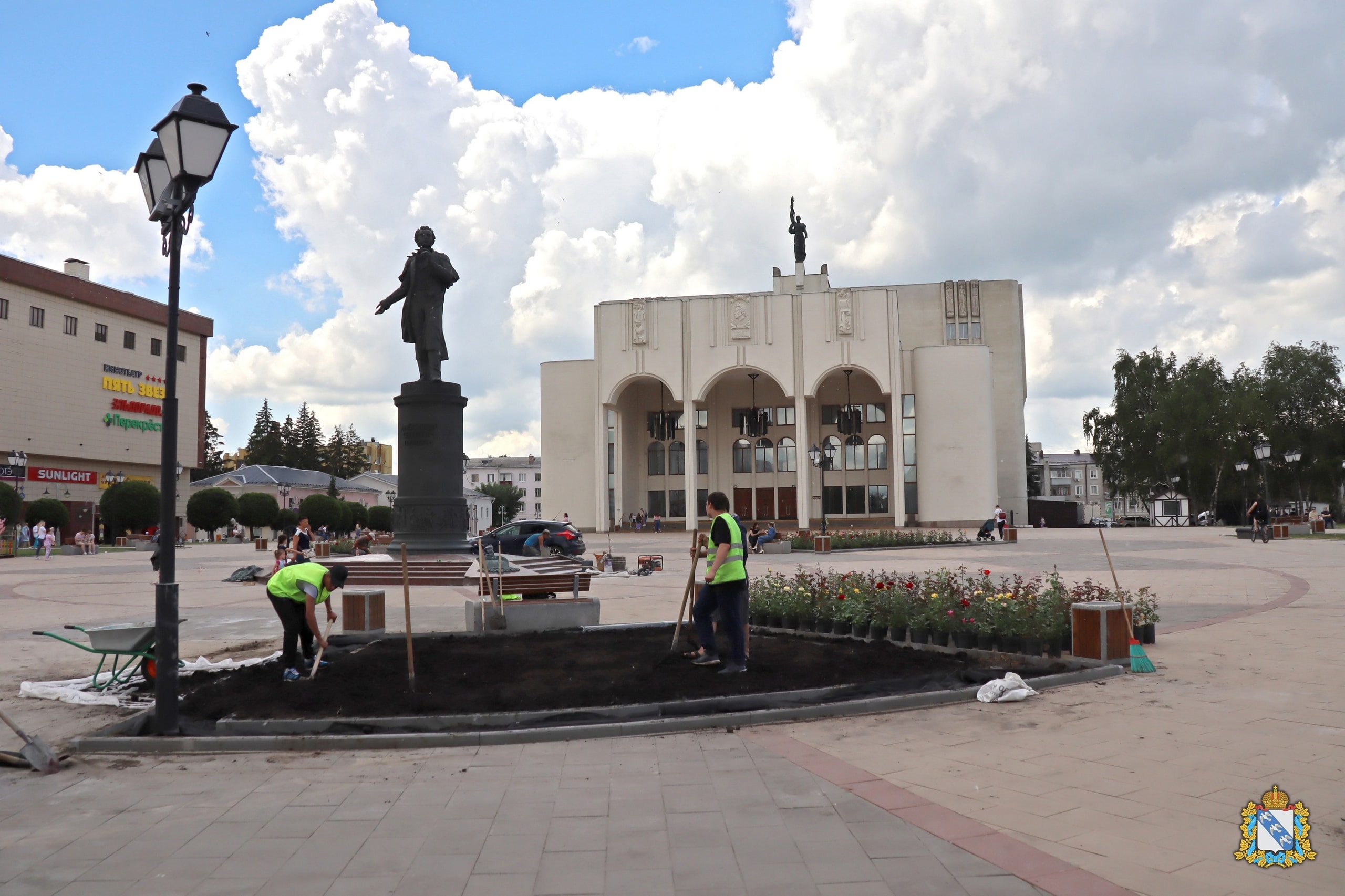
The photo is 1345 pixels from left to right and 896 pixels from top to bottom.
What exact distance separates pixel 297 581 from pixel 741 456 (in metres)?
55.2

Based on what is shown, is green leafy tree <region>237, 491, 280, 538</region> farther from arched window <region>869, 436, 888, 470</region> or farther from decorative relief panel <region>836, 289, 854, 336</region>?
arched window <region>869, 436, 888, 470</region>

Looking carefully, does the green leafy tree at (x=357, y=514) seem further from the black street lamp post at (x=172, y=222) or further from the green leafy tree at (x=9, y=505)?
the black street lamp post at (x=172, y=222)

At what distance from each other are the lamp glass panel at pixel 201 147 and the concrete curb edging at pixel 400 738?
4.01 m

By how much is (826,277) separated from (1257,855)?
70383 mm

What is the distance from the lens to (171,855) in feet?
13.4

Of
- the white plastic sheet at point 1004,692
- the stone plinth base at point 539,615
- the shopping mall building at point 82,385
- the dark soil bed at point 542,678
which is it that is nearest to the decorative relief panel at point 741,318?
the shopping mall building at point 82,385

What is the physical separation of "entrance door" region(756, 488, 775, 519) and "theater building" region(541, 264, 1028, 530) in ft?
0.53

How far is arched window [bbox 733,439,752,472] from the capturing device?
62.2 m

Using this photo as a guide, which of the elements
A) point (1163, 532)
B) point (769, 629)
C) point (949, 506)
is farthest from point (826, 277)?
point (769, 629)

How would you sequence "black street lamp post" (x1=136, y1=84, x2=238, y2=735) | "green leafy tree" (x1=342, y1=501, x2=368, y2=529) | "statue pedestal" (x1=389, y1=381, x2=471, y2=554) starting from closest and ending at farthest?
"black street lamp post" (x1=136, y1=84, x2=238, y2=735), "statue pedestal" (x1=389, y1=381, x2=471, y2=554), "green leafy tree" (x1=342, y1=501, x2=368, y2=529)

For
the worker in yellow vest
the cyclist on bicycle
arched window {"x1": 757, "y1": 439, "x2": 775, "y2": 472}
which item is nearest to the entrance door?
arched window {"x1": 757, "y1": 439, "x2": 775, "y2": 472}

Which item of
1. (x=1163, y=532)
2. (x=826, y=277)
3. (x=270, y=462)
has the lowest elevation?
(x=1163, y=532)

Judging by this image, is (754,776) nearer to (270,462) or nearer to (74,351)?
(74,351)

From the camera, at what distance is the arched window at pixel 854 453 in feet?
197
